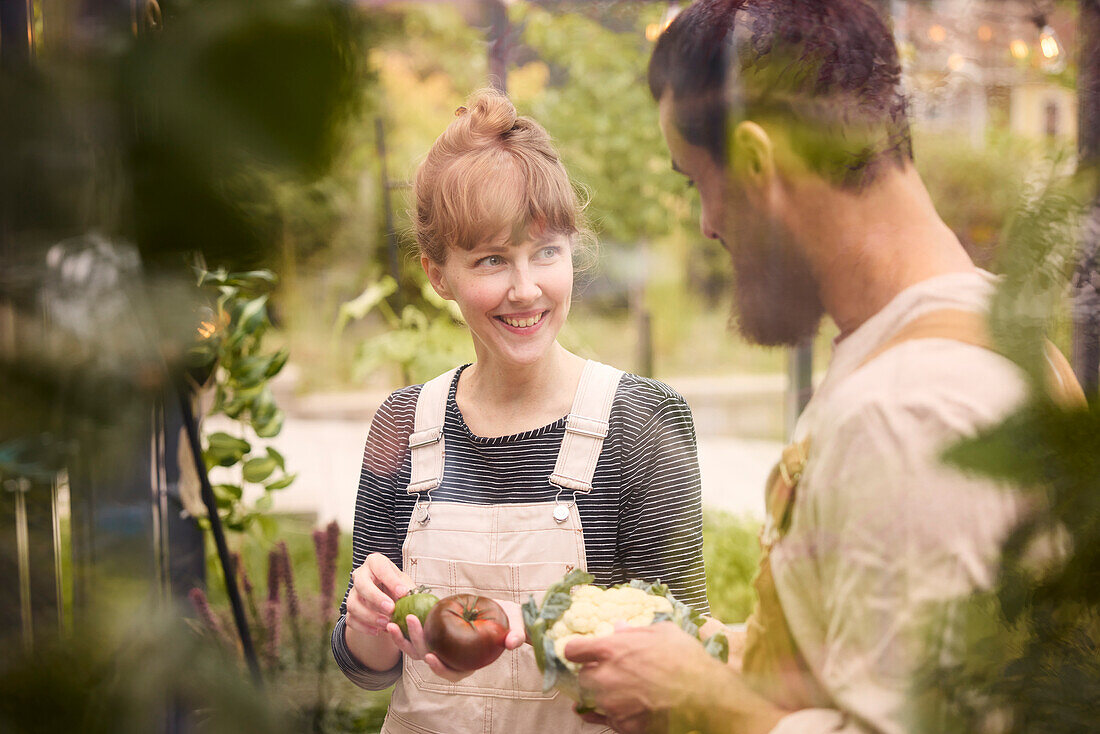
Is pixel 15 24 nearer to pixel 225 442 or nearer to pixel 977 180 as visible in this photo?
pixel 225 442

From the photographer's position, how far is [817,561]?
2.27ft

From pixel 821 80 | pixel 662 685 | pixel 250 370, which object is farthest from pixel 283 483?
pixel 821 80

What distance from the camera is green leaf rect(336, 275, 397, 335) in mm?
835

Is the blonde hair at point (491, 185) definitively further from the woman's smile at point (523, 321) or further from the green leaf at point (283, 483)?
the green leaf at point (283, 483)

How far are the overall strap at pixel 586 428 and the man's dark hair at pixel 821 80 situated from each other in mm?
315

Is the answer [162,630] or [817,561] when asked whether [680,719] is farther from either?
[162,630]

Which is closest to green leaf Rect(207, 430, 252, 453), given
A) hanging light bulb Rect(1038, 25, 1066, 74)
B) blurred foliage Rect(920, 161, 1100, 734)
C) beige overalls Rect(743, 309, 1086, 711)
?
beige overalls Rect(743, 309, 1086, 711)

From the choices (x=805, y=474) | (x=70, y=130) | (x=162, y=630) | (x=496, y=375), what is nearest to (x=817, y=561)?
(x=805, y=474)

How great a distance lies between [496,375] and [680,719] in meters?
0.41

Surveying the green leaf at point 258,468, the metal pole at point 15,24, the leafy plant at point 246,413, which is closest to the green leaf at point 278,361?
the leafy plant at point 246,413

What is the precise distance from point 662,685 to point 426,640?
28 cm

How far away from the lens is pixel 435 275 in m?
0.88

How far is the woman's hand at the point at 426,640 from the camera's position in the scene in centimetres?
87

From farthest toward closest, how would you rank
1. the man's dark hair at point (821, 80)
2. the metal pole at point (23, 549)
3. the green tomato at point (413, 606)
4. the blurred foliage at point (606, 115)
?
the green tomato at point (413, 606), the blurred foliage at point (606, 115), the man's dark hair at point (821, 80), the metal pole at point (23, 549)
